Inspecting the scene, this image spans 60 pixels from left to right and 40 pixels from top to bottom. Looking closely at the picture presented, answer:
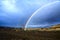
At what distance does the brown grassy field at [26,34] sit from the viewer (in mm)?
1491

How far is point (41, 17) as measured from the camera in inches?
61.2

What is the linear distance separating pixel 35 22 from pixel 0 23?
330 mm

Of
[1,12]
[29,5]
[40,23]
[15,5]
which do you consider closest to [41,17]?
[40,23]

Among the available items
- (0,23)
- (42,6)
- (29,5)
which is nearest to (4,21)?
(0,23)

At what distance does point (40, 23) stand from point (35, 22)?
1.8 inches

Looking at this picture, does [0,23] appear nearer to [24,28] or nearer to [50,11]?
[24,28]

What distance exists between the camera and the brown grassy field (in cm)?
149

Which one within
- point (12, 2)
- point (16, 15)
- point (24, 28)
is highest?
point (12, 2)

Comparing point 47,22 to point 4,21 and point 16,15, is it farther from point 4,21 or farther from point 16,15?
point 4,21

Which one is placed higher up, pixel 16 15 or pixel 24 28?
pixel 16 15

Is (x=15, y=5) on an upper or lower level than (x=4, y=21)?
upper

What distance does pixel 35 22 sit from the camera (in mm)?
1559

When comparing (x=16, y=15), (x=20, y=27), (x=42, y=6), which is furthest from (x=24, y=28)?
(x=42, y=6)

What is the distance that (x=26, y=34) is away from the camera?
1539 mm
